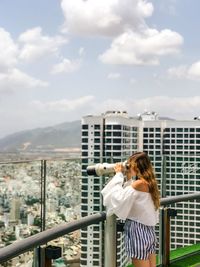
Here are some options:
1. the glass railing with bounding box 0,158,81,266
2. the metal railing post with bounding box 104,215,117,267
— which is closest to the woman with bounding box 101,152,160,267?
the metal railing post with bounding box 104,215,117,267

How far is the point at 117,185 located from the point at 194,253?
2.03 m

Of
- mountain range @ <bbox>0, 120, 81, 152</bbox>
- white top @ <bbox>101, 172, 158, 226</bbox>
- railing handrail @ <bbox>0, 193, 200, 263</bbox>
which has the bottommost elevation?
railing handrail @ <bbox>0, 193, 200, 263</bbox>

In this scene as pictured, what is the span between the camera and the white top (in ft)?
9.92

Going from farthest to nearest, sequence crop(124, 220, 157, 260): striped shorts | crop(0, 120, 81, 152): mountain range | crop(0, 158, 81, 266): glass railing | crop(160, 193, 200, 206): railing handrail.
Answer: crop(0, 120, 81, 152): mountain range
crop(160, 193, 200, 206): railing handrail
crop(124, 220, 157, 260): striped shorts
crop(0, 158, 81, 266): glass railing

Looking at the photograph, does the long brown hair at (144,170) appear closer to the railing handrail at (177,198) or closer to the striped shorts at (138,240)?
the striped shorts at (138,240)

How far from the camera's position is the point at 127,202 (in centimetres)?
305

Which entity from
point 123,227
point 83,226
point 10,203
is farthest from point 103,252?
point 10,203

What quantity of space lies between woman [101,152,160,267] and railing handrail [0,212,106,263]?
15cm

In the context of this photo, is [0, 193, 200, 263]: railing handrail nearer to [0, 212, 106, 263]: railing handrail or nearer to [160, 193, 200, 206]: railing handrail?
[0, 212, 106, 263]: railing handrail

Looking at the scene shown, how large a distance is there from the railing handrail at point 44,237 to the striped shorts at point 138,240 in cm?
21

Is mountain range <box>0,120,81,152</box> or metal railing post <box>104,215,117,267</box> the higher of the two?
mountain range <box>0,120,81,152</box>

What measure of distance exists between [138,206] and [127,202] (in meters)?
0.12

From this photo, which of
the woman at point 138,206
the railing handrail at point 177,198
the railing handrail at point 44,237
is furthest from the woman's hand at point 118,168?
the railing handrail at point 177,198

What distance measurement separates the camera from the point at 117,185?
119 inches
